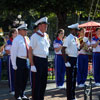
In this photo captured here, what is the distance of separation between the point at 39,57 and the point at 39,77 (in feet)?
1.55

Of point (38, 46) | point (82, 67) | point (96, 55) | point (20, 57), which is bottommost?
point (82, 67)

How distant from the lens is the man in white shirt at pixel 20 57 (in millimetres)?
8188

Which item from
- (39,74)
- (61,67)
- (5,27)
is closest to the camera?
(39,74)

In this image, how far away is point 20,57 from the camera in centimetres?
826

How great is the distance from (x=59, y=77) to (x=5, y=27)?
24.5 meters

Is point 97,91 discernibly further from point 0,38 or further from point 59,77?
point 0,38

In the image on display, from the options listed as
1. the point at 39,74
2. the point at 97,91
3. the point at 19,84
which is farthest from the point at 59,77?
the point at 39,74

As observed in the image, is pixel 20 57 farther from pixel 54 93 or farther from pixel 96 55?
pixel 96 55

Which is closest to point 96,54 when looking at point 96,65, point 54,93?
point 96,65

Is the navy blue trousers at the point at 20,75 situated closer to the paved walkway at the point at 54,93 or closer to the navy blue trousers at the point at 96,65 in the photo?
the paved walkway at the point at 54,93

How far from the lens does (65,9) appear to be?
1656cm

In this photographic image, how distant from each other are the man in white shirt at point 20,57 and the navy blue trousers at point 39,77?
82 cm

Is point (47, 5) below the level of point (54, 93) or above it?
above

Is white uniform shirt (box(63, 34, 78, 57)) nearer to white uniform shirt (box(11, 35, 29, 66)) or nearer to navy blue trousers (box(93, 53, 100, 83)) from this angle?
white uniform shirt (box(11, 35, 29, 66))
